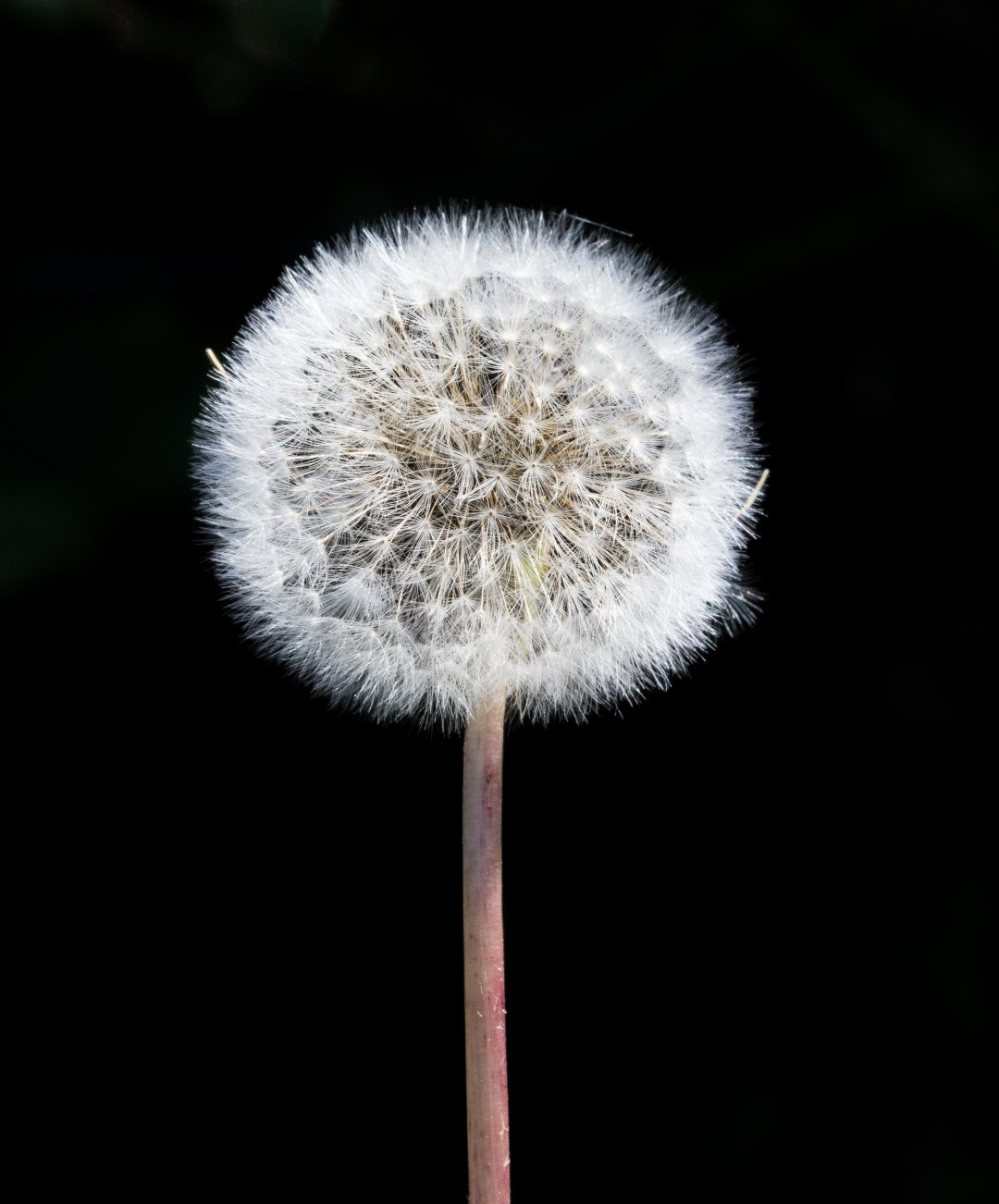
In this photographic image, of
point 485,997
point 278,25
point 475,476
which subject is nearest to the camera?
point 485,997

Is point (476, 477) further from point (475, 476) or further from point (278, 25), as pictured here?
point (278, 25)

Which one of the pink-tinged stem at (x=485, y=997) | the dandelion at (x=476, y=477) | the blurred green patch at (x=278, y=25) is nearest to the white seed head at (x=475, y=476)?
the dandelion at (x=476, y=477)

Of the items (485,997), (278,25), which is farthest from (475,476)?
(278,25)

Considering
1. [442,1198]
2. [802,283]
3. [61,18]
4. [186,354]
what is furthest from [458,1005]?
[61,18]

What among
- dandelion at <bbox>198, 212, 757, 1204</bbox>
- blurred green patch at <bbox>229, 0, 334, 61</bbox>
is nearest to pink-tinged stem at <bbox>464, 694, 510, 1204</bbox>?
dandelion at <bbox>198, 212, 757, 1204</bbox>

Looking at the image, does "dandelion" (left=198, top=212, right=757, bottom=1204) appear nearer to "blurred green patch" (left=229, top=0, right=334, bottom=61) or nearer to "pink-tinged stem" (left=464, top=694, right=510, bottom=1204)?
"pink-tinged stem" (left=464, top=694, right=510, bottom=1204)

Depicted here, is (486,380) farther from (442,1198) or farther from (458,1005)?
(442,1198)
